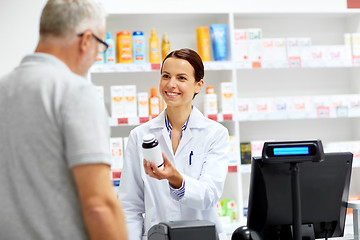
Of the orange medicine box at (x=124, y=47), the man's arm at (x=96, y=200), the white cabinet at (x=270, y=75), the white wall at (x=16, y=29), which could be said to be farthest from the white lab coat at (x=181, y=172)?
the white wall at (x=16, y=29)

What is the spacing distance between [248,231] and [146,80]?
268 centimetres

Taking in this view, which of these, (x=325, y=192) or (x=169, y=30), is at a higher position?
(x=169, y=30)

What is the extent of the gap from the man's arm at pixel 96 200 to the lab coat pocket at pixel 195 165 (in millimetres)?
1203

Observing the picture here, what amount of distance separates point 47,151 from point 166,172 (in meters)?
0.86

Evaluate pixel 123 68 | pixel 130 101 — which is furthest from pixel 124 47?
pixel 130 101

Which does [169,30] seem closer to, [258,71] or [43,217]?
[258,71]

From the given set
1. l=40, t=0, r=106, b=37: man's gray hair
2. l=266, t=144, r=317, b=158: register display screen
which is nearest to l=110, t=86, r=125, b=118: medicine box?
l=266, t=144, r=317, b=158: register display screen

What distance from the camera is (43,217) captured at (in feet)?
4.46

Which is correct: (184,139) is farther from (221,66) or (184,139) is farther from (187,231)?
(221,66)

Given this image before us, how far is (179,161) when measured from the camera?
2.56 metres

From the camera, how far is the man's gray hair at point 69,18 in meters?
1.42

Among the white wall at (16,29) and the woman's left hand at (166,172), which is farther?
the white wall at (16,29)

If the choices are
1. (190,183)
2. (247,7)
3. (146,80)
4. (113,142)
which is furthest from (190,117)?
(247,7)

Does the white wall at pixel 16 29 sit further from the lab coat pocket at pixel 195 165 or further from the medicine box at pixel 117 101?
the lab coat pocket at pixel 195 165
